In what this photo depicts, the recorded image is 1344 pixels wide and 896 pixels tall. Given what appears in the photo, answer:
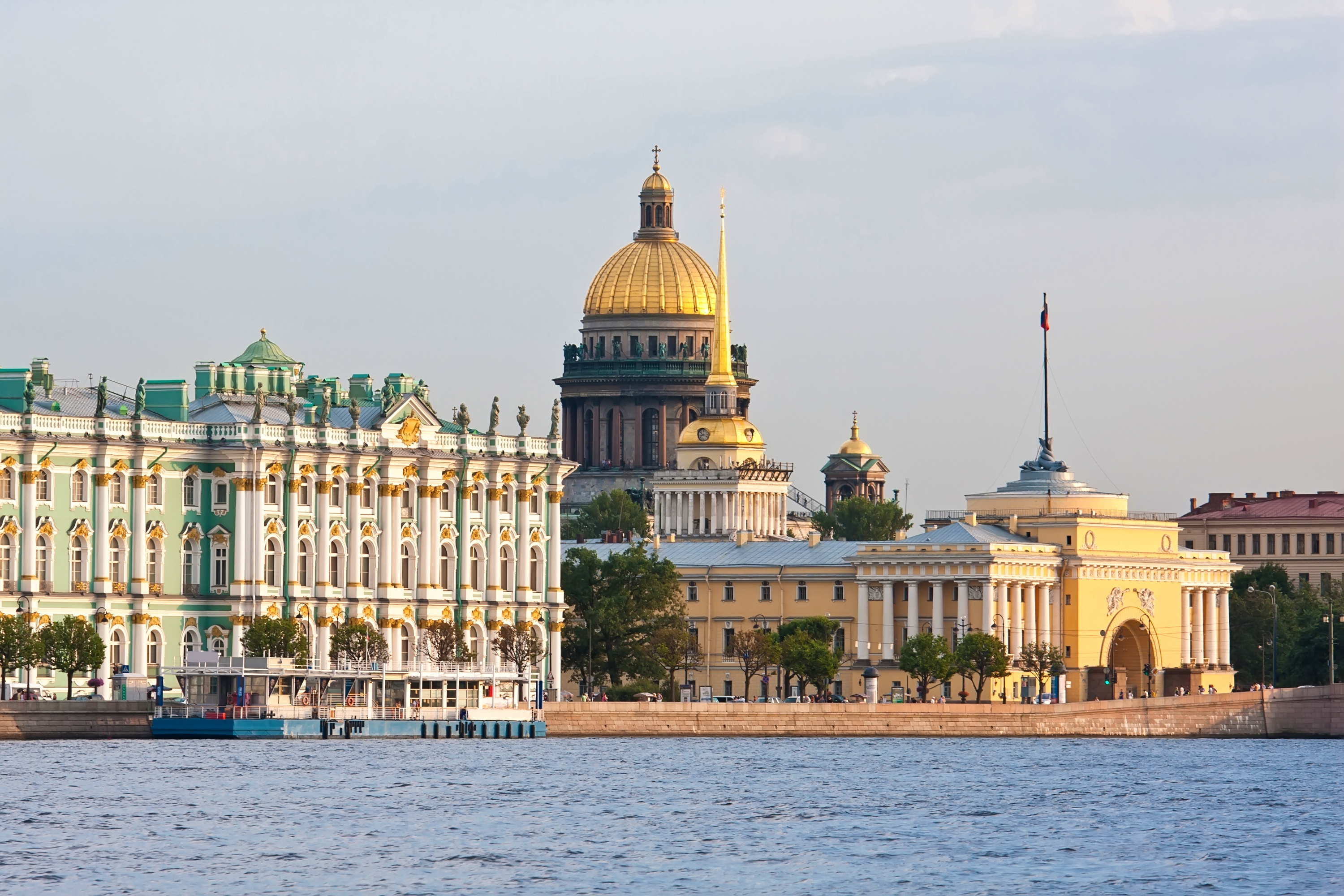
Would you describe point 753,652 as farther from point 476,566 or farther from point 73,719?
point 73,719

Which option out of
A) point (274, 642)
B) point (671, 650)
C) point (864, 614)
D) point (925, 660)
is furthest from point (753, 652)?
point (274, 642)

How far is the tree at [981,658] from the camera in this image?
137750mm

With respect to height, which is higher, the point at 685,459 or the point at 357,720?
the point at 685,459

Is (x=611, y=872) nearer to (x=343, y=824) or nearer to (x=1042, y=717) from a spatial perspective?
(x=343, y=824)

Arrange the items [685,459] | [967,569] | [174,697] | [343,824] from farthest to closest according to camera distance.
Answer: [685,459] < [967,569] < [174,697] < [343,824]

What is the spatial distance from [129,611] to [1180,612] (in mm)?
50840

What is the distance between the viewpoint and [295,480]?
12300 cm

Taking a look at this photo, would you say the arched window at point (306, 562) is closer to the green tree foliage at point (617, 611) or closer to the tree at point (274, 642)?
the tree at point (274, 642)

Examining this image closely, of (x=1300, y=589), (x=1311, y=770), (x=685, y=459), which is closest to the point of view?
(x=1311, y=770)

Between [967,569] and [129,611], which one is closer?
[129,611]

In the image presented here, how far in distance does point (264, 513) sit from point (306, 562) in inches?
112

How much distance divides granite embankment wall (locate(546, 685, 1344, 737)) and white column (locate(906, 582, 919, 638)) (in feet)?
61.6

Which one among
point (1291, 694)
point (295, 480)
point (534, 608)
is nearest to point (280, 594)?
point (295, 480)

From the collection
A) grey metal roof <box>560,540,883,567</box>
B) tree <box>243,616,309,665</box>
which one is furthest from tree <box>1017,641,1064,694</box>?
tree <box>243,616,309,665</box>
